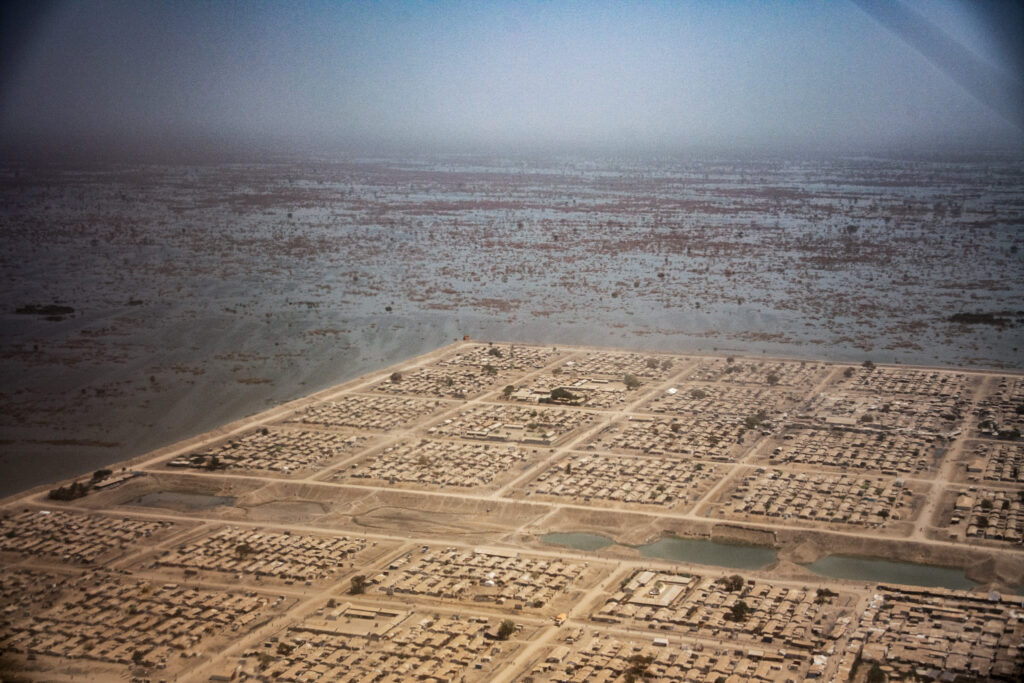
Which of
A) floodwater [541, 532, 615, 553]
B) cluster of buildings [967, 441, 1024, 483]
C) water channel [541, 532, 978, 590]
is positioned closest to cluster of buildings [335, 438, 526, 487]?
floodwater [541, 532, 615, 553]

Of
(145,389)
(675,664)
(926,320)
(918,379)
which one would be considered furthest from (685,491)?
(926,320)

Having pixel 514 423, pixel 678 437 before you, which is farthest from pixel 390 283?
pixel 678 437

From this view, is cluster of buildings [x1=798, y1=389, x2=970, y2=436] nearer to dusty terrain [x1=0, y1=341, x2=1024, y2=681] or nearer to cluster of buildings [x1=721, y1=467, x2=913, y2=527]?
dusty terrain [x1=0, y1=341, x2=1024, y2=681]

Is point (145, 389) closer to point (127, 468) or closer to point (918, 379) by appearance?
point (127, 468)

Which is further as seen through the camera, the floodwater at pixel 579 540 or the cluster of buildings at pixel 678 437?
the cluster of buildings at pixel 678 437

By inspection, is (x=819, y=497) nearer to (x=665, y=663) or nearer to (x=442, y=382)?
(x=665, y=663)

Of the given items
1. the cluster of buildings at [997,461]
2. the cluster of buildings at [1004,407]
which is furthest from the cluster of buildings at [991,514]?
the cluster of buildings at [1004,407]

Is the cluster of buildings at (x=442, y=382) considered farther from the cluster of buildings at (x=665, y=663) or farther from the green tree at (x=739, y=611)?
the cluster of buildings at (x=665, y=663)
